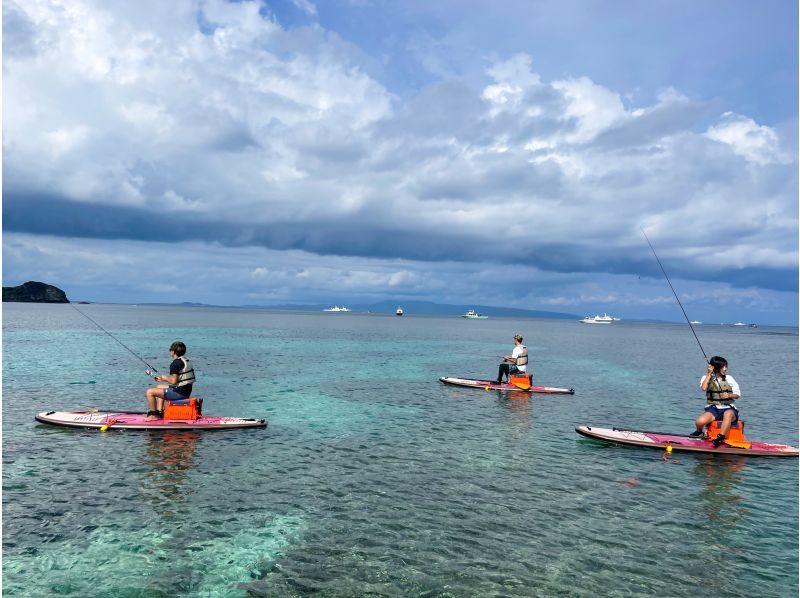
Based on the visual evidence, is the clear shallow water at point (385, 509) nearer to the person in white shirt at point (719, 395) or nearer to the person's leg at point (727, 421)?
the person's leg at point (727, 421)

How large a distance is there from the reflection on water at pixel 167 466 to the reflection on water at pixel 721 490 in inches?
610

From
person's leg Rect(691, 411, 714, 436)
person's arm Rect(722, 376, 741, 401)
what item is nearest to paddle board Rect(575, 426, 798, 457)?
person's leg Rect(691, 411, 714, 436)

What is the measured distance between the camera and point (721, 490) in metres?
17.5

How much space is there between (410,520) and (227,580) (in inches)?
202

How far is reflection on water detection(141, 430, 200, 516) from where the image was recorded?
15023 millimetres

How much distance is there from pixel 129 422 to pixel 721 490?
23945mm

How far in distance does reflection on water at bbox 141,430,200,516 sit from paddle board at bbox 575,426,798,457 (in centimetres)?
1758

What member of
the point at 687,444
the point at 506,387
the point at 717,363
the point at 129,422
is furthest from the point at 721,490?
the point at 129,422

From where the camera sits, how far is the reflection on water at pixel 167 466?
49.3ft

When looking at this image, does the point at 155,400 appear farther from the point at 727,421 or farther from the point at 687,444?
the point at 727,421

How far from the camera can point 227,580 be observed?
10883mm

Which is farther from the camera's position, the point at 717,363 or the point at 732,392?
the point at 732,392

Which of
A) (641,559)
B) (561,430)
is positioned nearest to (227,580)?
(641,559)

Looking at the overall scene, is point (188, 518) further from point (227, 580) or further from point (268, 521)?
point (227, 580)
